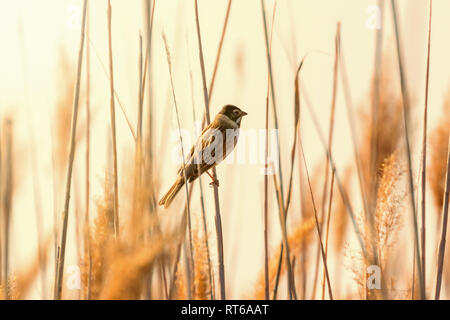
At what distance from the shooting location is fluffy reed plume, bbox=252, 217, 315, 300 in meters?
Result: 1.18

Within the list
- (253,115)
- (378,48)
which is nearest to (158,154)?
(253,115)

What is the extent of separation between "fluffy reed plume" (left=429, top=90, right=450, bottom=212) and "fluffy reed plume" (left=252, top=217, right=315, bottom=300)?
33cm

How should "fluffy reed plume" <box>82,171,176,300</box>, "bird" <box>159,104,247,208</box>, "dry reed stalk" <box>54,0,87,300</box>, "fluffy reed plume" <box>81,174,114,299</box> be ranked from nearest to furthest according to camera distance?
"fluffy reed plume" <box>82,171,176,300</box> → "fluffy reed plume" <box>81,174,114,299</box> → "dry reed stalk" <box>54,0,87,300</box> → "bird" <box>159,104,247,208</box>

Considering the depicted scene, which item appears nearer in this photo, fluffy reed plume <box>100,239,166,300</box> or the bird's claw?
fluffy reed plume <box>100,239,166,300</box>

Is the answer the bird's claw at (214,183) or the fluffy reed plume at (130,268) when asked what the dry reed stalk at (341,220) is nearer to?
the bird's claw at (214,183)

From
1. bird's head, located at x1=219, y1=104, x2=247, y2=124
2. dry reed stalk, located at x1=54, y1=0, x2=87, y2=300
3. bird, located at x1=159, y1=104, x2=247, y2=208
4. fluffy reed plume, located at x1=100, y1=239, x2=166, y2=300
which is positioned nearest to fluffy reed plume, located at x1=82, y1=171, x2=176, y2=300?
fluffy reed plume, located at x1=100, y1=239, x2=166, y2=300

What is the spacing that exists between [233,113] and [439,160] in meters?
0.53

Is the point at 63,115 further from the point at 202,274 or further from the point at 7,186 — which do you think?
the point at 202,274

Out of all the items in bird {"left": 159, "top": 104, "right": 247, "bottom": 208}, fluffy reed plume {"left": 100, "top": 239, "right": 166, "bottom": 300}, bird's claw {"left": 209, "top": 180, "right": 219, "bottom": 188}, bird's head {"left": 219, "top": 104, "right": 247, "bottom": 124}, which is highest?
bird's head {"left": 219, "top": 104, "right": 247, "bottom": 124}

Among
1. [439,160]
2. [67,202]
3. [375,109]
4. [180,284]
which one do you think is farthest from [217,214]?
[439,160]

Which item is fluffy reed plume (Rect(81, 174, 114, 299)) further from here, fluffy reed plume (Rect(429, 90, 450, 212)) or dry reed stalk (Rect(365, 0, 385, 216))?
fluffy reed plume (Rect(429, 90, 450, 212))

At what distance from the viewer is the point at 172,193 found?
119cm

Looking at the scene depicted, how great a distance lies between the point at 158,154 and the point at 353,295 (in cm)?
59

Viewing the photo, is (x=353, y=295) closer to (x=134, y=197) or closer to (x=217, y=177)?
(x=217, y=177)
